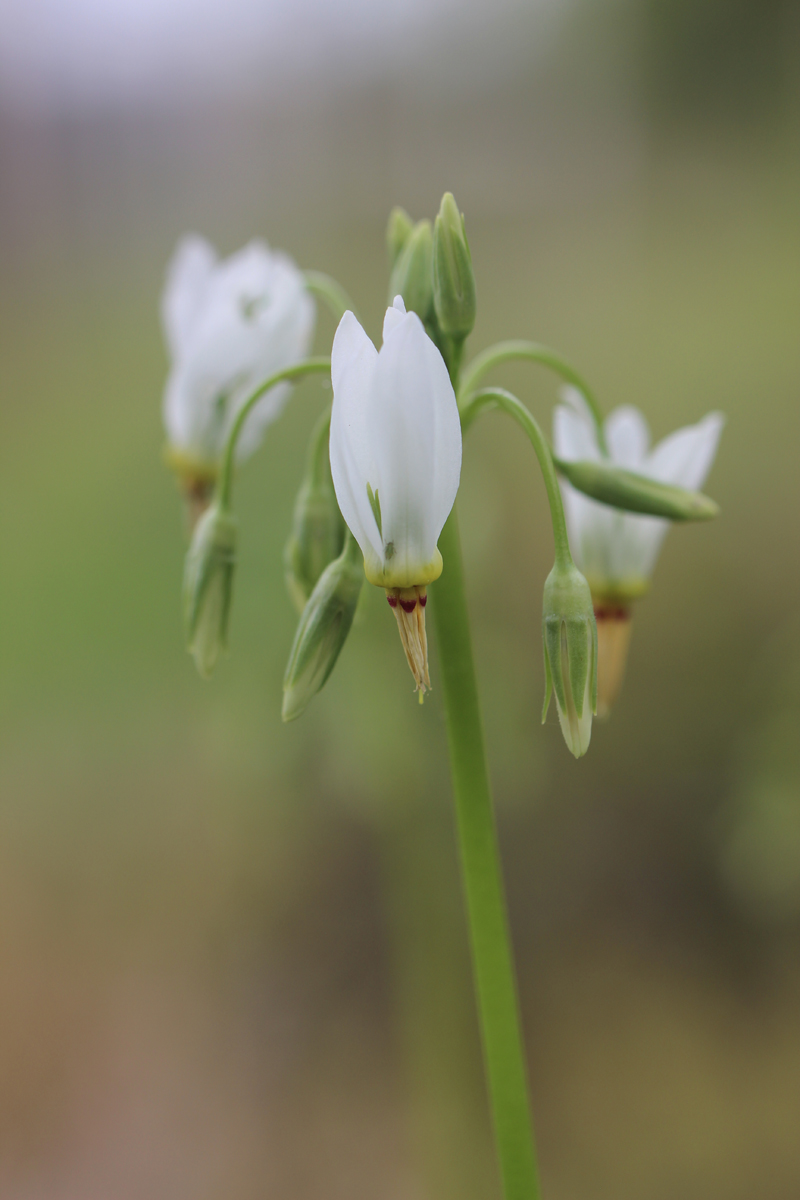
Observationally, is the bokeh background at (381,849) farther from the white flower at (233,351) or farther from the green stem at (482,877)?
the green stem at (482,877)

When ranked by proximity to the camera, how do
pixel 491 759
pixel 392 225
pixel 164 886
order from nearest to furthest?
pixel 392 225
pixel 491 759
pixel 164 886

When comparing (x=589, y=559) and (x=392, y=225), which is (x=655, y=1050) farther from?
(x=392, y=225)

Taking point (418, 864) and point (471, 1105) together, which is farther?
point (471, 1105)

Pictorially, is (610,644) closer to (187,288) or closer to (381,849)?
(187,288)

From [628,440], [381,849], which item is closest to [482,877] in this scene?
[628,440]

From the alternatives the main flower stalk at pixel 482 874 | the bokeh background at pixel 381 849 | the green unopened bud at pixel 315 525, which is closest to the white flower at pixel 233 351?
the green unopened bud at pixel 315 525

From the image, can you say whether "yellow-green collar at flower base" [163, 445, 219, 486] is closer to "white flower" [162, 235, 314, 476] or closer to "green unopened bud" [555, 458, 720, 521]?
"white flower" [162, 235, 314, 476]

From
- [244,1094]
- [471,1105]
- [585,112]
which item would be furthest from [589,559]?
[585,112]
